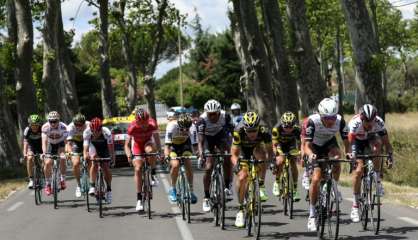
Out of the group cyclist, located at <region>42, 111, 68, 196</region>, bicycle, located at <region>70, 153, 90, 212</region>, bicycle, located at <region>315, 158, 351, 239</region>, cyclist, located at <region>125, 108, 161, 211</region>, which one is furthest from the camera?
cyclist, located at <region>42, 111, 68, 196</region>

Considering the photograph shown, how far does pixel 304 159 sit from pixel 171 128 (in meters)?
2.49

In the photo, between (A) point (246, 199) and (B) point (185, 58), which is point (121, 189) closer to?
(A) point (246, 199)

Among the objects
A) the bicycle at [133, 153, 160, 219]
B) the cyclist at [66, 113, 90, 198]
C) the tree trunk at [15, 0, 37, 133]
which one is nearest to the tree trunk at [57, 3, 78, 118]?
the tree trunk at [15, 0, 37, 133]

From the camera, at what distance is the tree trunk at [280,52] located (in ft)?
97.5

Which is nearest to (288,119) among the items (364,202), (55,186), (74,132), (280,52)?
(364,202)

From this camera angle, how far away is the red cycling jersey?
13.5 m

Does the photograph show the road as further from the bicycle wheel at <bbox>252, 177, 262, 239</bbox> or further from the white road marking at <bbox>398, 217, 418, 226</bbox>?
the bicycle wheel at <bbox>252, 177, 262, 239</bbox>

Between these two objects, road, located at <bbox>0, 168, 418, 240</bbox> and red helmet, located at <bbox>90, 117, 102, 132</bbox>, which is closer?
road, located at <bbox>0, 168, 418, 240</bbox>

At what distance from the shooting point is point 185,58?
323ft

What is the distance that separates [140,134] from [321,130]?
3941mm

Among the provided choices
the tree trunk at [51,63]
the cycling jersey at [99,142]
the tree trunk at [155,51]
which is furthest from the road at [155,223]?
the tree trunk at [155,51]

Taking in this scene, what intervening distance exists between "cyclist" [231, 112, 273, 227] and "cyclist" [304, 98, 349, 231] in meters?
0.73

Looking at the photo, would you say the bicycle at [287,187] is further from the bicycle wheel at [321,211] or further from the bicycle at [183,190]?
the bicycle wheel at [321,211]

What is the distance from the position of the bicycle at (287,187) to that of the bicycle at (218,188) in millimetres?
1309
